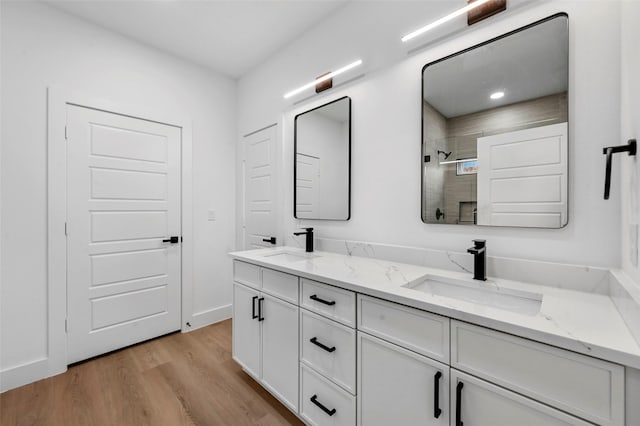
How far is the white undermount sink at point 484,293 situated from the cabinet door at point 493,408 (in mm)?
409

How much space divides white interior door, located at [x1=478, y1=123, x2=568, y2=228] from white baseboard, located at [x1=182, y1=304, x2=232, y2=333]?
2.81 metres

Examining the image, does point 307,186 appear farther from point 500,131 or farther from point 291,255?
point 500,131

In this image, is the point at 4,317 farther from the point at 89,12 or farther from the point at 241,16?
the point at 241,16

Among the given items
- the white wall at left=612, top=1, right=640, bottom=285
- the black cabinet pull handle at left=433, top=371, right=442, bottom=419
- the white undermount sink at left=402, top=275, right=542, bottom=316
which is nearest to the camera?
the white wall at left=612, top=1, right=640, bottom=285

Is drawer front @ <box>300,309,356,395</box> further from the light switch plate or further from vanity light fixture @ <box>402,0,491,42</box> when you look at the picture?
vanity light fixture @ <box>402,0,491,42</box>

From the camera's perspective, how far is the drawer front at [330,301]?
132 centimetres

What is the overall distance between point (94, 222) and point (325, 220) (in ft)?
6.41

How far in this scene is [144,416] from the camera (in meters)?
1.70

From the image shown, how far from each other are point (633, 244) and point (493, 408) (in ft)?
2.44

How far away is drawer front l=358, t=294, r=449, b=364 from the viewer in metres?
1.03

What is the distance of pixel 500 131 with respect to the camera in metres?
1.40

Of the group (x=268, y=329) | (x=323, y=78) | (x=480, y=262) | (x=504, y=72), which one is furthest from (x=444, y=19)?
(x=268, y=329)

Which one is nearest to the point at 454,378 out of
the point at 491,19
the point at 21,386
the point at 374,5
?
the point at 491,19

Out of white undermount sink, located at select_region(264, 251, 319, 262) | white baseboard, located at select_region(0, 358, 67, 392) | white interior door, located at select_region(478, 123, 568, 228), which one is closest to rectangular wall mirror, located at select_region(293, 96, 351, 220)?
white undermount sink, located at select_region(264, 251, 319, 262)
